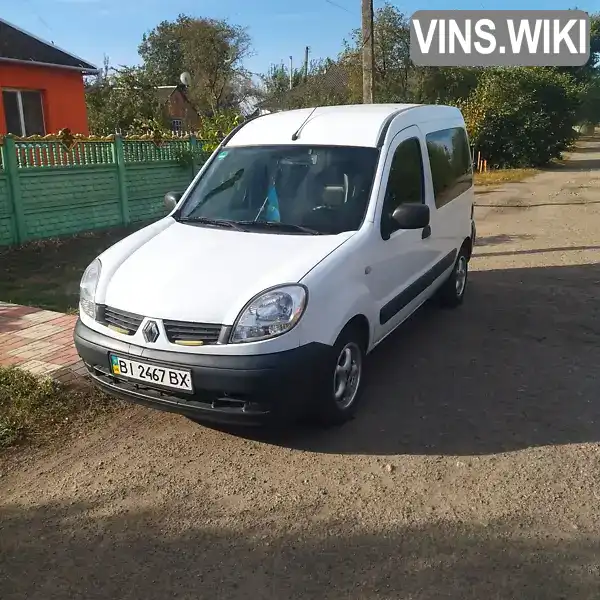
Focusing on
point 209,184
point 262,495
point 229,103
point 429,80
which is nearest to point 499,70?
point 429,80

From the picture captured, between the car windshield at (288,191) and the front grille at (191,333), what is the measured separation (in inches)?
42.7

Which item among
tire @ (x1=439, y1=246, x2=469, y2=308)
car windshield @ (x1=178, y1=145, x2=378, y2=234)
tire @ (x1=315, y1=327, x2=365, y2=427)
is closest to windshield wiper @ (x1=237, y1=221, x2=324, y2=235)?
car windshield @ (x1=178, y1=145, x2=378, y2=234)

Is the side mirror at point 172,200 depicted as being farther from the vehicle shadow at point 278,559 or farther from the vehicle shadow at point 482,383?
the vehicle shadow at point 278,559

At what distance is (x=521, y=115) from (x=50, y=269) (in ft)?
83.2

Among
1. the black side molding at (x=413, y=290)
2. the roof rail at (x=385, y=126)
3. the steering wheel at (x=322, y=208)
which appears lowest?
the black side molding at (x=413, y=290)

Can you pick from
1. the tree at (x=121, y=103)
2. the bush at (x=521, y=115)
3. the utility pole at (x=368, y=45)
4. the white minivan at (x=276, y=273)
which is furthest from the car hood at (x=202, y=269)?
the tree at (x=121, y=103)

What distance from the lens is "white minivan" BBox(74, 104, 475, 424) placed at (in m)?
3.41

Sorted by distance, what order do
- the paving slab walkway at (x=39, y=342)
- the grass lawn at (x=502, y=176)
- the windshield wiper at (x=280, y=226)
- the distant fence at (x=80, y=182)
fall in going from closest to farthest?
the windshield wiper at (x=280, y=226)
the paving slab walkway at (x=39, y=342)
the distant fence at (x=80, y=182)
the grass lawn at (x=502, y=176)

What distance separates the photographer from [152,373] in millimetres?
3516

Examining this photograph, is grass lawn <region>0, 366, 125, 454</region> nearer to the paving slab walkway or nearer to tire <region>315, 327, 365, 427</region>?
the paving slab walkway

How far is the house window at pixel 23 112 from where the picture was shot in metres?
15.7

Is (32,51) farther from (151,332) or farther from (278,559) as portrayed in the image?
(278,559)

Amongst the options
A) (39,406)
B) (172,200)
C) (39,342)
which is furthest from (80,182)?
(39,406)

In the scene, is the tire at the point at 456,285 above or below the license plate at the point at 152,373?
below
